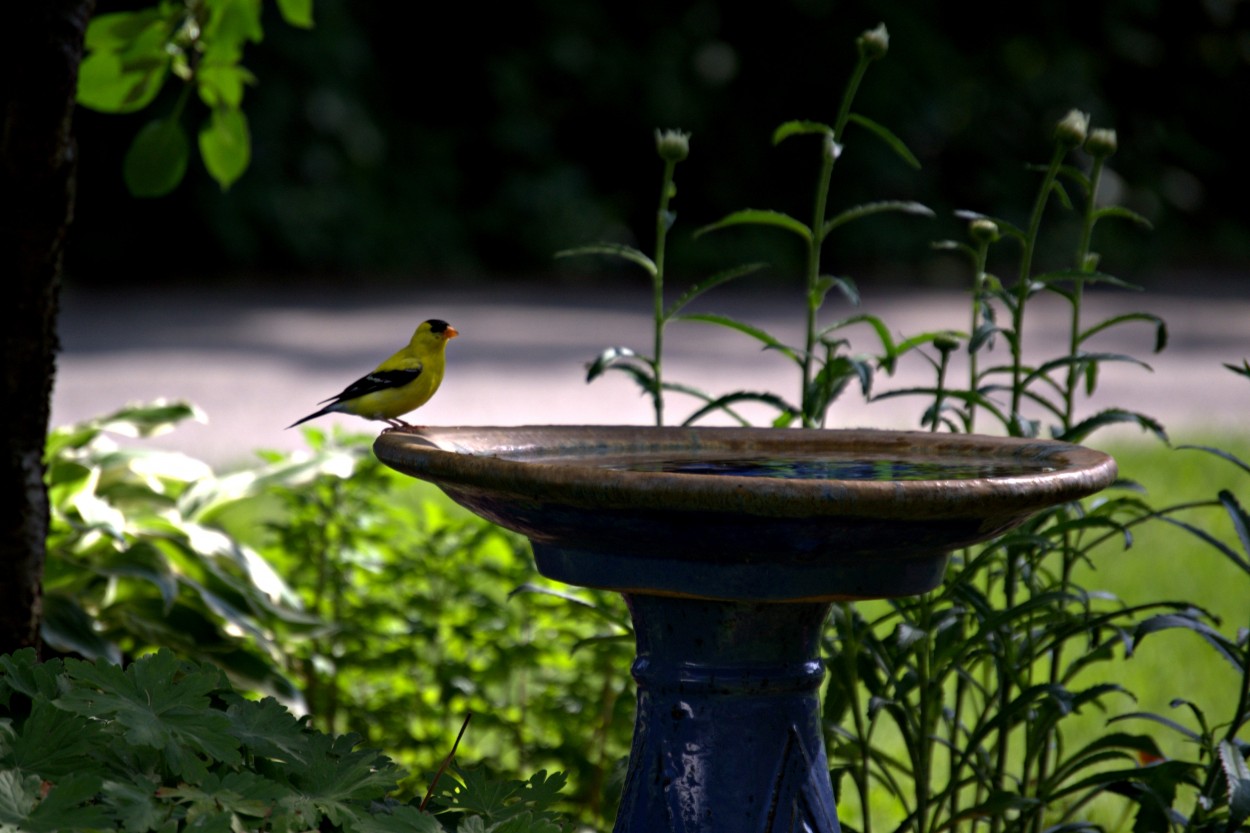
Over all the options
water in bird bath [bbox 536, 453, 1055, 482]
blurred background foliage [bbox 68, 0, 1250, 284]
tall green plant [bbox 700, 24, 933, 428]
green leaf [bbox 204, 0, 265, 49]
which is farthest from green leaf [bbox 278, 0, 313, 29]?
blurred background foliage [bbox 68, 0, 1250, 284]

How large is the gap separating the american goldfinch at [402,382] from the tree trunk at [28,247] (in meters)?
0.48

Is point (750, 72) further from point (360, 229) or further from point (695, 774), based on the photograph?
point (695, 774)

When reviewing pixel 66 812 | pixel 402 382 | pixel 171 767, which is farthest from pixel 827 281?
pixel 66 812

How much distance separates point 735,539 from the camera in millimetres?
1572

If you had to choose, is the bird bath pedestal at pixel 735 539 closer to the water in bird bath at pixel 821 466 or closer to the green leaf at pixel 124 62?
the water in bird bath at pixel 821 466

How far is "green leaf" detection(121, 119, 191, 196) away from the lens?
2887 millimetres

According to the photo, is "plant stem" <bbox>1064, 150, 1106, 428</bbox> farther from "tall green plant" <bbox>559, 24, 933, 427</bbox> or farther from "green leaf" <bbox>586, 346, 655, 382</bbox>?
"green leaf" <bbox>586, 346, 655, 382</bbox>

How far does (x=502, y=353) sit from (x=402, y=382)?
6.22 m

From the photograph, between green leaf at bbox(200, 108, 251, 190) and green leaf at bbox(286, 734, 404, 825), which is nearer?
green leaf at bbox(286, 734, 404, 825)

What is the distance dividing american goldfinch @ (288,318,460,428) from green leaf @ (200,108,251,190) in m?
0.73

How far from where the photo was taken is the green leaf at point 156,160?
2887mm

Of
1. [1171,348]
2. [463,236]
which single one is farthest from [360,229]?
[1171,348]

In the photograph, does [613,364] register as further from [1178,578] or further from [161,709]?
[1178,578]

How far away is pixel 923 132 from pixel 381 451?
480 inches
